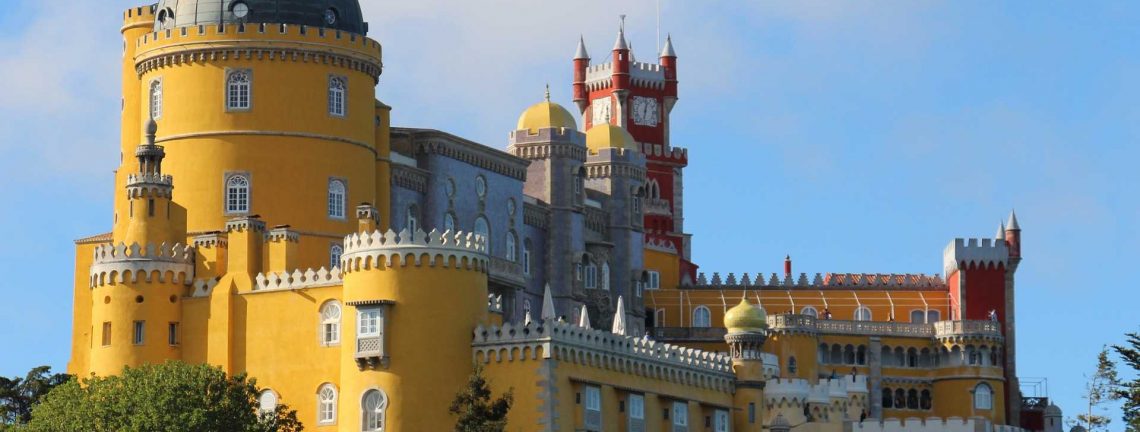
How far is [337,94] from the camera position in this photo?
4934 inches

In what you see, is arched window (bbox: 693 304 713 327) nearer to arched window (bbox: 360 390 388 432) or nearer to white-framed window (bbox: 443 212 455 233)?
white-framed window (bbox: 443 212 455 233)

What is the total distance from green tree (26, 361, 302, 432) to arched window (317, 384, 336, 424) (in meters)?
1.29

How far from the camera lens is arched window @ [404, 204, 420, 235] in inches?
5177

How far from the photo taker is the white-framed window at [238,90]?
123375mm

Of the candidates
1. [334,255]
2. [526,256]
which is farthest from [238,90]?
[526,256]

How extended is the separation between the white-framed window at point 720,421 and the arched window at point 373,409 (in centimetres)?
1768

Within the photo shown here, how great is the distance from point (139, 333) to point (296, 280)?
6.57m

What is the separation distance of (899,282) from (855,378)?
23.9 meters

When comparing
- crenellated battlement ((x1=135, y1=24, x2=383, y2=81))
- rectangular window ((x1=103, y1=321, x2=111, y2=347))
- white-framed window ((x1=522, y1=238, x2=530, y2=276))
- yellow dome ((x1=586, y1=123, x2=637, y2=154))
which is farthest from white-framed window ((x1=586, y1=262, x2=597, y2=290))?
rectangular window ((x1=103, y1=321, x2=111, y2=347))

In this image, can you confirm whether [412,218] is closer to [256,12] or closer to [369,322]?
[256,12]

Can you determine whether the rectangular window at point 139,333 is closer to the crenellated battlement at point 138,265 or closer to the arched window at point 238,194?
the crenellated battlement at point 138,265

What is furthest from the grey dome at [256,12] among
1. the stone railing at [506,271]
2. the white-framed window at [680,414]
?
the white-framed window at [680,414]

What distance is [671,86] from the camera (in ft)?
606

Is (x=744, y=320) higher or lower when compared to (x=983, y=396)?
higher
